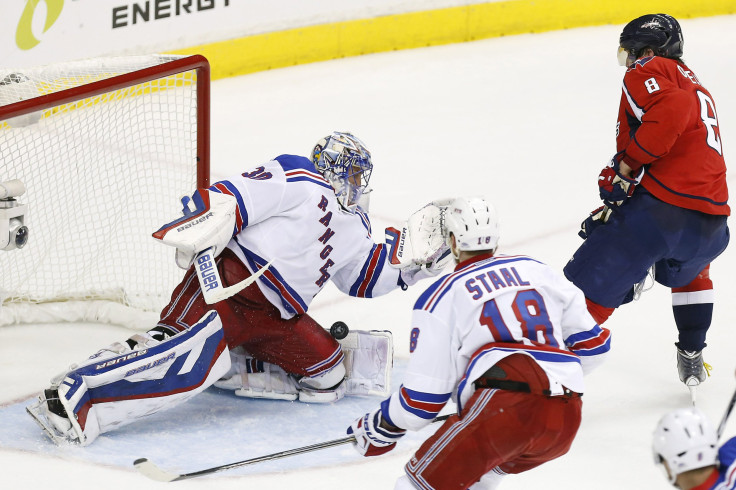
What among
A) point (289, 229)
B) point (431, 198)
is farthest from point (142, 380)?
point (431, 198)

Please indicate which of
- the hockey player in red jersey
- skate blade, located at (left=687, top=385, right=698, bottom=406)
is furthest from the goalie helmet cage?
skate blade, located at (left=687, top=385, right=698, bottom=406)

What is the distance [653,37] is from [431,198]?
1.94 metres

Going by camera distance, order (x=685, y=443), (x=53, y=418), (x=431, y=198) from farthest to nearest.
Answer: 1. (x=431, y=198)
2. (x=53, y=418)
3. (x=685, y=443)

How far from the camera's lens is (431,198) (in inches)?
205

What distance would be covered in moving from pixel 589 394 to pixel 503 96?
10.6ft

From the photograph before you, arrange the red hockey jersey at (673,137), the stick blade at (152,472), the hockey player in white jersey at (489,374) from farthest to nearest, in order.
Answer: the red hockey jersey at (673,137) → the stick blade at (152,472) → the hockey player in white jersey at (489,374)

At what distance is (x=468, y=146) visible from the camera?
587 cm

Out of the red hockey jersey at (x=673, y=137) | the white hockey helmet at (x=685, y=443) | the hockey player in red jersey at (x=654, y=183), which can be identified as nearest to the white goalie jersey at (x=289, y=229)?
the hockey player in red jersey at (x=654, y=183)

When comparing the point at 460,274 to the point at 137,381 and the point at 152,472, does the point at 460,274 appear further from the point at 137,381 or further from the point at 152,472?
the point at 137,381

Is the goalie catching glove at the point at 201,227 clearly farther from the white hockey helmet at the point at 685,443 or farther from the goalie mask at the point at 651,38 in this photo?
the white hockey helmet at the point at 685,443

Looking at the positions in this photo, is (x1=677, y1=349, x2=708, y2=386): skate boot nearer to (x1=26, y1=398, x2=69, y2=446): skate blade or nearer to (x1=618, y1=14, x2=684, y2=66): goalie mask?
(x1=618, y1=14, x2=684, y2=66): goalie mask

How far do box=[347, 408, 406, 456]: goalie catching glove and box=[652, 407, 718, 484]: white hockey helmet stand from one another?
717 millimetres

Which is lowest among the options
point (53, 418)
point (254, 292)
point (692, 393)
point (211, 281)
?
point (692, 393)

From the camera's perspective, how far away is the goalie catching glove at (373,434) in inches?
97.7
